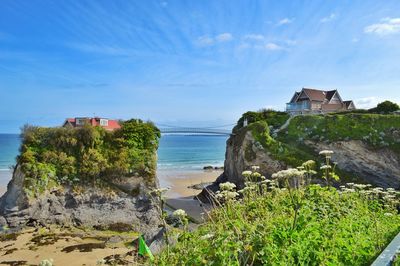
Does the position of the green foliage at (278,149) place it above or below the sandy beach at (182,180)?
above

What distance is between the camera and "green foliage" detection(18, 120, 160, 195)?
25203 mm

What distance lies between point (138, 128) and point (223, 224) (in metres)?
24.0

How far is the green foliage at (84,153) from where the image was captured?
82.7 feet

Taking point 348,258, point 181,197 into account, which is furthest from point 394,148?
point 348,258

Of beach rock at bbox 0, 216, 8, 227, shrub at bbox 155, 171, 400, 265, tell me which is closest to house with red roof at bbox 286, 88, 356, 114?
beach rock at bbox 0, 216, 8, 227

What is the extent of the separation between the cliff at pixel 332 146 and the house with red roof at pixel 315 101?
13.7m

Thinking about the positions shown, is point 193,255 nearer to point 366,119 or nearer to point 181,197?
point 181,197

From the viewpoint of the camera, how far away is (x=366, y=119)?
118 ft

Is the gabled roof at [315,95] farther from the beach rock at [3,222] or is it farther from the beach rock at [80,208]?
the beach rock at [3,222]

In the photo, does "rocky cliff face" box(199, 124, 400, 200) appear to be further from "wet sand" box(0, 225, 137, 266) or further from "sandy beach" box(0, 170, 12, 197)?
"sandy beach" box(0, 170, 12, 197)

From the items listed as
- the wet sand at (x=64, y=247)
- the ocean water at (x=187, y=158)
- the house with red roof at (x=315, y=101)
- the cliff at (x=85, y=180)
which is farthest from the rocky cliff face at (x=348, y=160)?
the ocean water at (x=187, y=158)

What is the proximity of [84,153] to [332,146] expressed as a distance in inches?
957

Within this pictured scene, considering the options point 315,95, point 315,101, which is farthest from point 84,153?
point 315,95

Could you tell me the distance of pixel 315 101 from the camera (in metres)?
52.2
